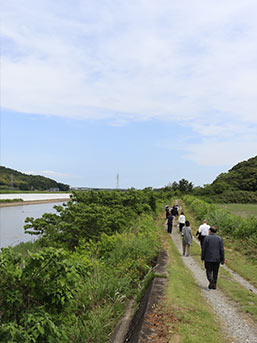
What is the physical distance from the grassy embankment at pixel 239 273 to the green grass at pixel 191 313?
2.64ft

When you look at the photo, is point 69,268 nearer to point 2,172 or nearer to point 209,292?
point 209,292

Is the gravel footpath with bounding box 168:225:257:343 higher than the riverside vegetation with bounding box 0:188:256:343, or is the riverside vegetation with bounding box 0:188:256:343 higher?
the riverside vegetation with bounding box 0:188:256:343

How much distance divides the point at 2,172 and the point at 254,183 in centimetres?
9429

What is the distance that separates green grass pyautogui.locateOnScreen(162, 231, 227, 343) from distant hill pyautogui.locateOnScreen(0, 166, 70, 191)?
112988 mm

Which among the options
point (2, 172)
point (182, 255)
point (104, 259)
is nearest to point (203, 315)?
point (104, 259)

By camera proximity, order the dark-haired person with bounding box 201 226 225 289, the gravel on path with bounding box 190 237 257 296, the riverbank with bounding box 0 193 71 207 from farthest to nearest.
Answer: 1. the riverbank with bounding box 0 193 71 207
2. the gravel on path with bounding box 190 237 257 296
3. the dark-haired person with bounding box 201 226 225 289

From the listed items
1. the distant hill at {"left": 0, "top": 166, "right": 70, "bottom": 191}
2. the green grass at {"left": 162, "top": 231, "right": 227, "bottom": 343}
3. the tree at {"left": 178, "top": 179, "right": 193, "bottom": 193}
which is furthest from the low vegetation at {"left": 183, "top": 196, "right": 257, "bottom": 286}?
the distant hill at {"left": 0, "top": 166, "right": 70, "bottom": 191}

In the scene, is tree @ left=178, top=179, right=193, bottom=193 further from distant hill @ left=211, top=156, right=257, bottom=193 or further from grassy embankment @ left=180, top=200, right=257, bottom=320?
grassy embankment @ left=180, top=200, right=257, bottom=320

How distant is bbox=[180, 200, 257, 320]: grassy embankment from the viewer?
8.01 metres

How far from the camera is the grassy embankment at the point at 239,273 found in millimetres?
8005

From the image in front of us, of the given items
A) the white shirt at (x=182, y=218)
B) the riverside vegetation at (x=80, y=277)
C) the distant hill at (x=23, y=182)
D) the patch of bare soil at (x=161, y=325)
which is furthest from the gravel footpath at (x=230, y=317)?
the distant hill at (x=23, y=182)

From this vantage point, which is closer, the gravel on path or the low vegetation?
the gravel on path

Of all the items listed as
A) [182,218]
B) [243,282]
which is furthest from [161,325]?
[182,218]

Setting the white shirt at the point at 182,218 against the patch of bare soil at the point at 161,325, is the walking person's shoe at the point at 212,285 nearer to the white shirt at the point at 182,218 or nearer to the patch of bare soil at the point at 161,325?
the patch of bare soil at the point at 161,325
